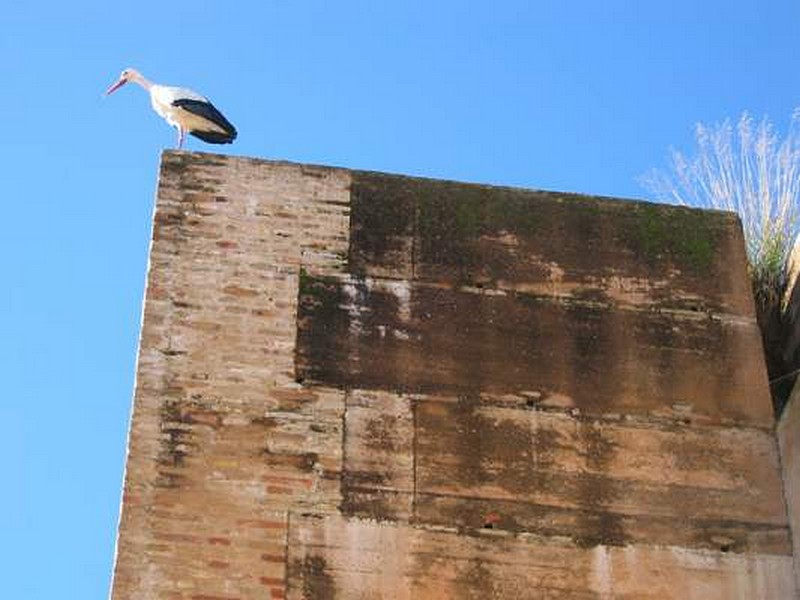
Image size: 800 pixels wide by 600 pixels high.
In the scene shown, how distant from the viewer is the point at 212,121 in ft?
39.5

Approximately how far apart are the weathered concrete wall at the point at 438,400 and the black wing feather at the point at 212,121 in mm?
852

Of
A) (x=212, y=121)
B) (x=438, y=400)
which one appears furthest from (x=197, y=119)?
(x=438, y=400)

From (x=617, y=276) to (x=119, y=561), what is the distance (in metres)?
3.26

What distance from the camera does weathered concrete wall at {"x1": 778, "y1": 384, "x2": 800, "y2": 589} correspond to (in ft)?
35.1

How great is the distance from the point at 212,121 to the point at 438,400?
8.39ft

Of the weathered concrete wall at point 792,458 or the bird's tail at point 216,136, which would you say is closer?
the weathered concrete wall at point 792,458

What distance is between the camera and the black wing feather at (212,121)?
1207 centimetres

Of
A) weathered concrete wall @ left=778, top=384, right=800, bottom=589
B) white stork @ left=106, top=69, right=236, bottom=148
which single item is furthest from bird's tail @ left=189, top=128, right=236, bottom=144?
weathered concrete wall @ left=778, top=384, right=800, bottom=589

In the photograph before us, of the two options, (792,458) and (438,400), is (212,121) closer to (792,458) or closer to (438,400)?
(438,400)

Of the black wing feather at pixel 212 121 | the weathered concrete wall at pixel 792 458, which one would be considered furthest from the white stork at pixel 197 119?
the weathered concrete wall at pixel 792 458

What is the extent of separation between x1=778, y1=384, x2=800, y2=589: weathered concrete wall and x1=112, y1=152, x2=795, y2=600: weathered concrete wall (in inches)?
7.9

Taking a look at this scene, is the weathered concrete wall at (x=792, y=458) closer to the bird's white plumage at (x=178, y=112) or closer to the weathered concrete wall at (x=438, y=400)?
the weathered concrete wall at (x=438, y=400)

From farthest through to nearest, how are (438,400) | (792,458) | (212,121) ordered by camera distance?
(212,121)
(792,458)
(438,400)

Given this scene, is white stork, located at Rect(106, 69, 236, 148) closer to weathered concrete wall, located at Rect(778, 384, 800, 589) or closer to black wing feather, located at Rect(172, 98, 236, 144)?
black wing feather, located at Rect(172, 98, 236, 144)
